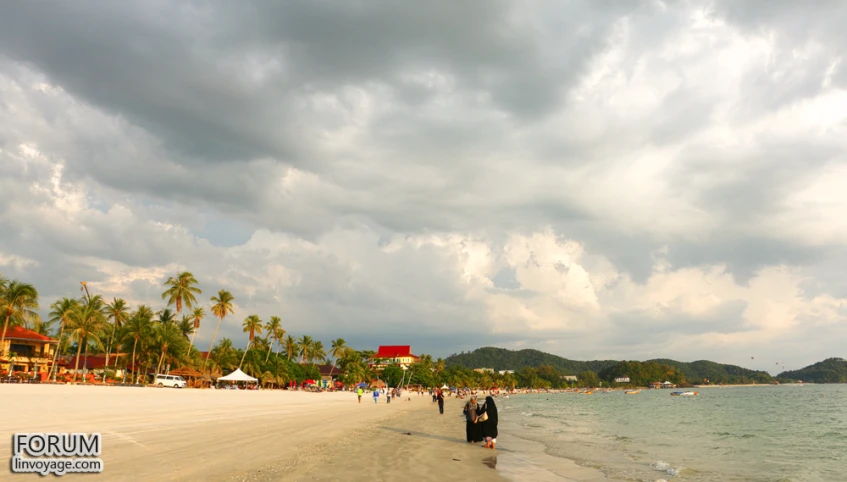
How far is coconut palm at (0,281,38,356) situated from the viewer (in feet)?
192

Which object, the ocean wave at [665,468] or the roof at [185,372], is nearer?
the ocean wave at [665,468]

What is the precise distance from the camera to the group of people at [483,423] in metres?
19.0

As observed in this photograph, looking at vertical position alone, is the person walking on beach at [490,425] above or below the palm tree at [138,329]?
below

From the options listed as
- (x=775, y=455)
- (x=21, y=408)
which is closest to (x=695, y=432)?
(x=775, y=455)

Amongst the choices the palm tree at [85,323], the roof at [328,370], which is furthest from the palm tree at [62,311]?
the roof at [328,370]

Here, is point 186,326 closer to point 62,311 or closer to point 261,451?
point 62,311

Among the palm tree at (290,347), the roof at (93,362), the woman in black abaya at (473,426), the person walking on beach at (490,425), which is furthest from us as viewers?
the palm tree at (290,347)

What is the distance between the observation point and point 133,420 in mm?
19859

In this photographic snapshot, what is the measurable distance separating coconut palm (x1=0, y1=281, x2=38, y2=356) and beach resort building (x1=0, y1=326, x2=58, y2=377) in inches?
244

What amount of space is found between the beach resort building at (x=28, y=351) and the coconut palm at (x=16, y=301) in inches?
244

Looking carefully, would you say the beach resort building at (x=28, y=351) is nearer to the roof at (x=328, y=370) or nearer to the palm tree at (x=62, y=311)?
the palm tree at (x=62, y=311)

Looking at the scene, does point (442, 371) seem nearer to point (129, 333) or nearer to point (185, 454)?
point (129, 333)

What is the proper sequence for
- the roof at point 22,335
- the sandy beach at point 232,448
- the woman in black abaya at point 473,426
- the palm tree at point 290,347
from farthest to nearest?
the palm tree at point 290,347, the roof at point 22,335, the woman in black abaya at point 473,426, the sandy beach at point 232,448

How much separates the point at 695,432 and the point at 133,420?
105 ft
